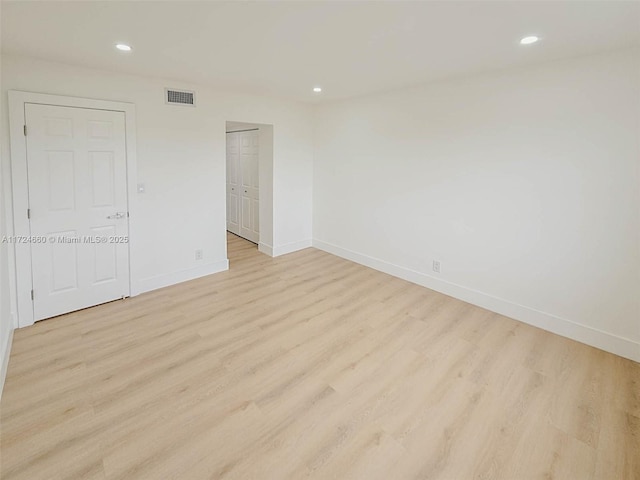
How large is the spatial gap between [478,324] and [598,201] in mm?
1530

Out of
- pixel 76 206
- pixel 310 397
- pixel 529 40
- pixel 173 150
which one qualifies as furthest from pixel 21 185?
pixel 529 40

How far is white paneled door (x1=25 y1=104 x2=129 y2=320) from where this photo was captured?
3252mm

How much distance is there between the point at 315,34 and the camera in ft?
8.27

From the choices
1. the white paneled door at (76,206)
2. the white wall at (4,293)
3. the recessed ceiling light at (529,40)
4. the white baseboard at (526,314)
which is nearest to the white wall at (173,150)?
the white paneled door at (76,206)

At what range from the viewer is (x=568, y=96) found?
301 cm

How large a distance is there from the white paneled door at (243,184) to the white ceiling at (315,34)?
2.69m

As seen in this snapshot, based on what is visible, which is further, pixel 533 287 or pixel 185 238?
pixel 185 238

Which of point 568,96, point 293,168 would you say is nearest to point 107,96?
point 293,168

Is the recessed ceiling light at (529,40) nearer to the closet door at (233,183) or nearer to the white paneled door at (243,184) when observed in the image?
the white paneled door at (243,184)

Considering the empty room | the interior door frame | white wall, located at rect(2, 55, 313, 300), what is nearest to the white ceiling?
the empty room

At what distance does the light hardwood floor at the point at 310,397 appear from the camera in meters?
1.88

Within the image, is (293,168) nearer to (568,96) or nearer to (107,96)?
(107,96)

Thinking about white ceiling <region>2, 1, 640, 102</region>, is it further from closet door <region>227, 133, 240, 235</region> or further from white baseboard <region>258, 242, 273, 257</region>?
closet door <region>227, 133, 240, 235</region>

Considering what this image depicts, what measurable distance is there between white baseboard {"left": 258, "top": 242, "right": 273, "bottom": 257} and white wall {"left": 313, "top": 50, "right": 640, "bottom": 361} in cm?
175
